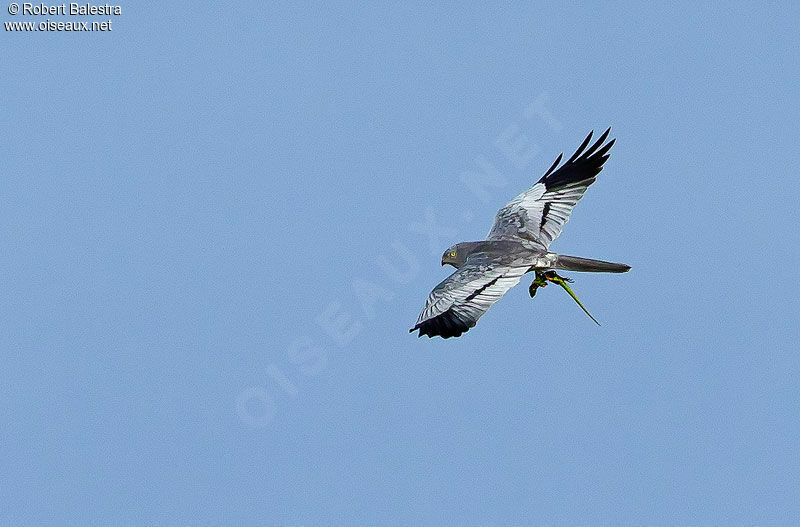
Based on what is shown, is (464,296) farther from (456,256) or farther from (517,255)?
(456,256)

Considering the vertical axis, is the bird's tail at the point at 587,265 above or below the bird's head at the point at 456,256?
below

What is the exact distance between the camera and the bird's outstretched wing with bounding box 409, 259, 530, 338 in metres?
16.7

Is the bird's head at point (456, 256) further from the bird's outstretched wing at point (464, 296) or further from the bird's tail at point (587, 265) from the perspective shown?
the bird's tail at point (587, 265)

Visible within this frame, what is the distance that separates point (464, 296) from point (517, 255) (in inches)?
69.2

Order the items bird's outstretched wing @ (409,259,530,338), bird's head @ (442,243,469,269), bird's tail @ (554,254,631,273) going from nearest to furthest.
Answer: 1. bird's outstretched wing @ (409,259,530,338)
2. bird's tail @ (554,254,631,273)
3. bird's head @ (442,243,469,269)

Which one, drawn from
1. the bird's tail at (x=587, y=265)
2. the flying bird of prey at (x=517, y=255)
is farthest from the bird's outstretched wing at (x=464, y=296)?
the bird's tail at (x=587, y=265)

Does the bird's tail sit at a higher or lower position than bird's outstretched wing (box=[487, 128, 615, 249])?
lower

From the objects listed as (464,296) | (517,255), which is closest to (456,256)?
(517,255)

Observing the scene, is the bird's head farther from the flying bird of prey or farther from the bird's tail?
the bird's tail

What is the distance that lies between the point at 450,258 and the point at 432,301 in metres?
2.37

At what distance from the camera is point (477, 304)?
17078mm

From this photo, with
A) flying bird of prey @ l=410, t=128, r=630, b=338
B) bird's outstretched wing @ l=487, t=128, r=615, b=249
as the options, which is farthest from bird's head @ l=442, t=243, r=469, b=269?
bird's outstretched wing @ l=487, t=128, r=615, b=249

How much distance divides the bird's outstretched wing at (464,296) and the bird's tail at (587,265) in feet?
2.40

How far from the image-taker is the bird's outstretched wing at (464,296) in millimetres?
16734
